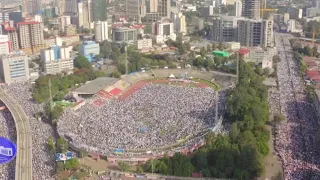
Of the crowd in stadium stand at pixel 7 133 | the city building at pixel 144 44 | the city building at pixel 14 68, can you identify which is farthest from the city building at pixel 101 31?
the crowd in stadium stand at pixel 7 133

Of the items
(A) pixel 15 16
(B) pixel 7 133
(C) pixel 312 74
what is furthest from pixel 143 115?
(A) pixel 15 16

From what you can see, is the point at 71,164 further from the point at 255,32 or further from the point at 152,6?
the point at 152,6

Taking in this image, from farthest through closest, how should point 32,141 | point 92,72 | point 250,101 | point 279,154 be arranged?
point 92,72, point 250,101, point 32,141, point 279,154

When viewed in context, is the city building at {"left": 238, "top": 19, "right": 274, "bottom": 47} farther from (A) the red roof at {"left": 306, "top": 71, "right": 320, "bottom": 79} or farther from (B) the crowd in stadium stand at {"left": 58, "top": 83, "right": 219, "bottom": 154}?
(B) the crowd in stadium stand at {"left": 58, "top": 83, "right": 219, "bottom": 154}

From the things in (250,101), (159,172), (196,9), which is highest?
(196,9)

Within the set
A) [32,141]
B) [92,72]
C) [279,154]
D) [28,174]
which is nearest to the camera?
[28,174]

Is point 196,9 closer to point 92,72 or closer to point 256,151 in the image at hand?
point 92,72

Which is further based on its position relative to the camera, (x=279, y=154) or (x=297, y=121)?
(x=297, y=121)

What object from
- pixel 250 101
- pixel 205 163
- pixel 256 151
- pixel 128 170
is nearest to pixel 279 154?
pixel 256 151

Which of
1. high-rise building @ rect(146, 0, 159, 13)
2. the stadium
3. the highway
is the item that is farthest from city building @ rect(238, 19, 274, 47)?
the highway
